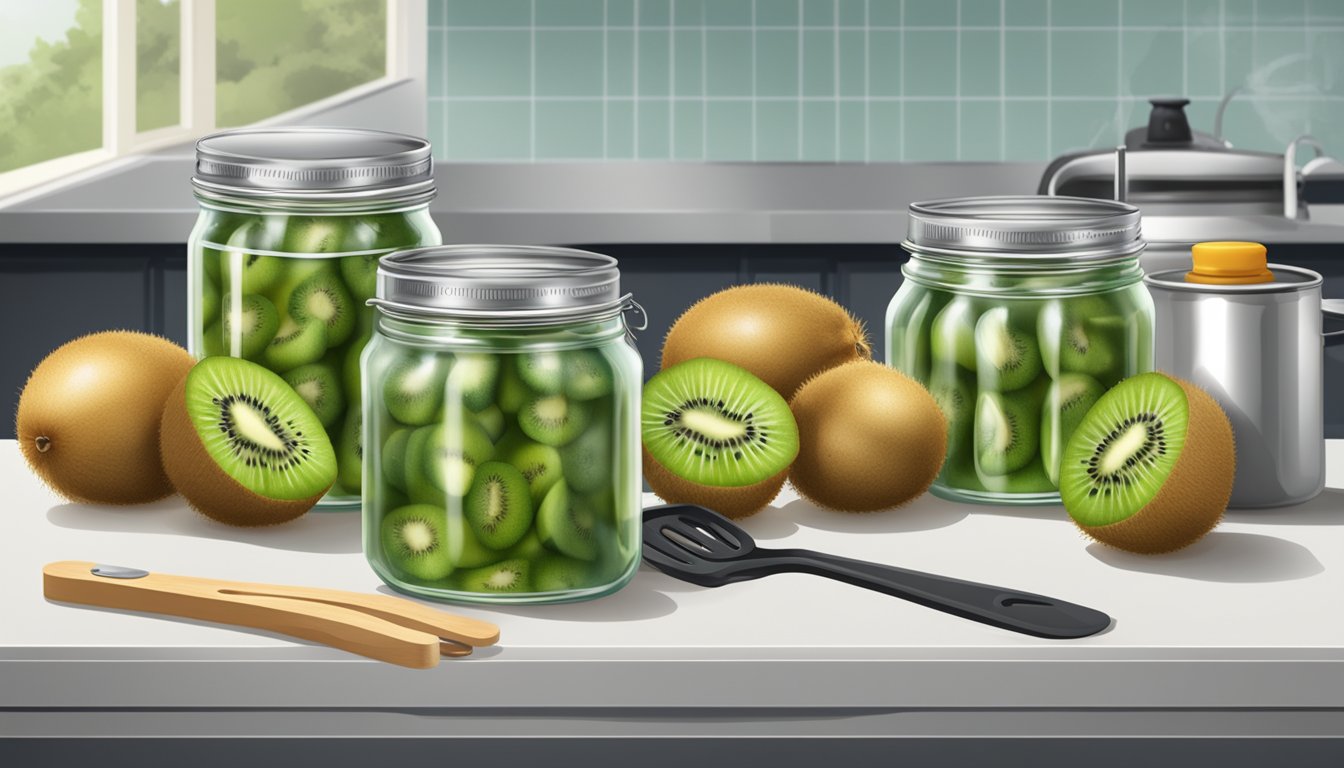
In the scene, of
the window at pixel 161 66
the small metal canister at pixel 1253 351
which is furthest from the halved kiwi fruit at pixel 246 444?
the window at pixel 161 66

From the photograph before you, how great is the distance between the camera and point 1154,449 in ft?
2.65

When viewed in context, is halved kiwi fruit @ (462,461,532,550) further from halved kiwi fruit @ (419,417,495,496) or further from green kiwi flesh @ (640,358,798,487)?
green kiwi flesh @ (640,358,798,487)

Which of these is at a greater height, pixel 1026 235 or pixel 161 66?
pixel 161 66

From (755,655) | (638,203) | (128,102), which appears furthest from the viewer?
(638,203)

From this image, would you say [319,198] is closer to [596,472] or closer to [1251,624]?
[596,472]

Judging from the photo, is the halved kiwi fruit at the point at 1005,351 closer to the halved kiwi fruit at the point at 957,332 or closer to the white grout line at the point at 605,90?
the halved kiwi fruit at the point at 957,332

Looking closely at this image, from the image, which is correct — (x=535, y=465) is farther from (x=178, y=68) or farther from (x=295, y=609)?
(x=178, y=68)

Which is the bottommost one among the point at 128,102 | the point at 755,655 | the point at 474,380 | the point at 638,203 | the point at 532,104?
the point at 755,655

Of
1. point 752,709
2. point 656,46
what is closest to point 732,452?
point 752,709

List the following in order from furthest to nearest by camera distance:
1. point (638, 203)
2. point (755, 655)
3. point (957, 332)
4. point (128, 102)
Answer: point (638, 203), point (128, 102), point (957, 332), point (755, 655)

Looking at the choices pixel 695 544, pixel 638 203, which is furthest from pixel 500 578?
pixel 638 203

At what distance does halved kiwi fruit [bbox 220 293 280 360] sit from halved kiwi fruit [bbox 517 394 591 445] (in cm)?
23

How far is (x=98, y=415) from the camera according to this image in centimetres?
91

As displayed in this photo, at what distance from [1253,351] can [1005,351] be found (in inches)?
4.8
